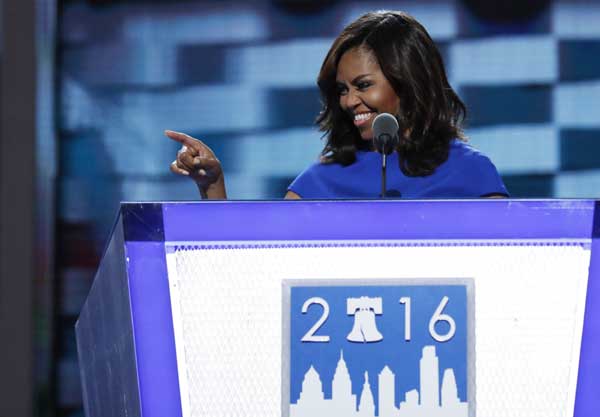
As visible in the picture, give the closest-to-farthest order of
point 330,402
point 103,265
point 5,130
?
point 330,402
point 103,265
point 5,130

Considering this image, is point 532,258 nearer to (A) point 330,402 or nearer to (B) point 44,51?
(A) point 330,402

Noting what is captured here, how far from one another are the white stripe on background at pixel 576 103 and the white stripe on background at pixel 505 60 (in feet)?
0.17

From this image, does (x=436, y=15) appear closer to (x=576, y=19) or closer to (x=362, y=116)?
(x=576, y=19)

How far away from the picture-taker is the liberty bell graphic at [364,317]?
96 cm

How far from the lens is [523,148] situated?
9.90 feet

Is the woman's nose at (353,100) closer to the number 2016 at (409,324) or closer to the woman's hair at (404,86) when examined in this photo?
the woman's hair at (404,86)

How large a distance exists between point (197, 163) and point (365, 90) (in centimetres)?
40

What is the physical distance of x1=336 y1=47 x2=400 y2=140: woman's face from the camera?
1.69 m

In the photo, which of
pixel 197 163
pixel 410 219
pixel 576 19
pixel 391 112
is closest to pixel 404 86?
pixel 391 112

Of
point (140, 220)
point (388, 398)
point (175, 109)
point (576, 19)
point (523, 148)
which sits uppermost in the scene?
point (576, 19)

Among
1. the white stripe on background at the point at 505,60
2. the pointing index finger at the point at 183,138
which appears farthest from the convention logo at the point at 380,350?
the white stripe on background at the point at 505,60

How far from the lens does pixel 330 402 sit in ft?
3.14

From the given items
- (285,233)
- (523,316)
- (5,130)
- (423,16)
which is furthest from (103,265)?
(423,16)

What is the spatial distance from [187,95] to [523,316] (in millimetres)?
2269
